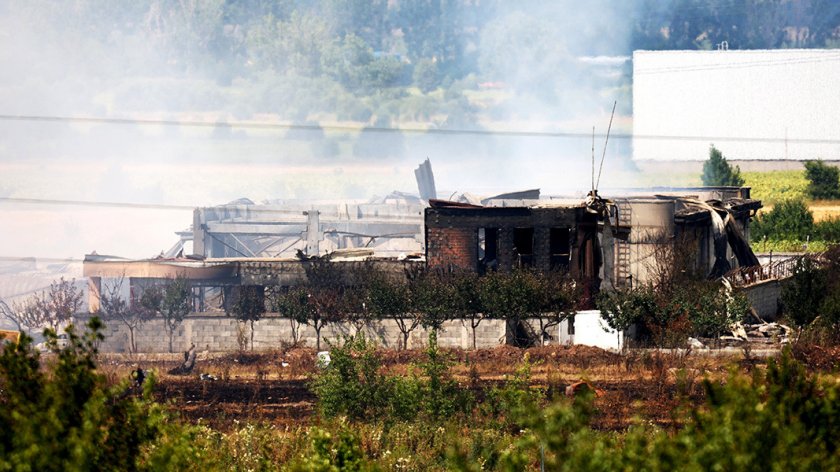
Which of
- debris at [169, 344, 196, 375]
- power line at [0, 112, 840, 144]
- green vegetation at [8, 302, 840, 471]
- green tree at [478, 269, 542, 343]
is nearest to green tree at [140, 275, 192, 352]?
debris at [169, 344, 196, 375]

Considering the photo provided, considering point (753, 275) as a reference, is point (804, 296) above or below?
below

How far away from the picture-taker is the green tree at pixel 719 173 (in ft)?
209

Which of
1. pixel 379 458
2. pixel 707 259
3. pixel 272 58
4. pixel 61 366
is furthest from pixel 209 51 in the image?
pixel 61 366

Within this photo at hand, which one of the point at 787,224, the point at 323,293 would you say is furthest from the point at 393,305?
the point at 787,224

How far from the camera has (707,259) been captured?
38.4m

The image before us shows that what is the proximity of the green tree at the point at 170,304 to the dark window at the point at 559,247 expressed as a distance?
11.1m

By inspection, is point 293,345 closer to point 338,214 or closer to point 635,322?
point 635,322

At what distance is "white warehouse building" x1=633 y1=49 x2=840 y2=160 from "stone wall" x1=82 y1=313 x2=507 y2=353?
145 ft

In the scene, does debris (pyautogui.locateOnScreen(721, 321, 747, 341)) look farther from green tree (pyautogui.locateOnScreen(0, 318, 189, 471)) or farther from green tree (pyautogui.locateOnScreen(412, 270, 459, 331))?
green tree (pyautogui.locateOnScreen(0, 318, 189, 471))

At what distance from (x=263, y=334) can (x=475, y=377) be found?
33.8ft

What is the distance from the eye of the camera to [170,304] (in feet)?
123

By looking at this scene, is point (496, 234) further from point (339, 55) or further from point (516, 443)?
point (339, 55)

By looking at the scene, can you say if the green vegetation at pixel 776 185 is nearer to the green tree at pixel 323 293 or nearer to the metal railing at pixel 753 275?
the metal railing at pixel 753 275

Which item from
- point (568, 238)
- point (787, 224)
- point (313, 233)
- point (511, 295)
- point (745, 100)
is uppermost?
Result: point (745, 100)
